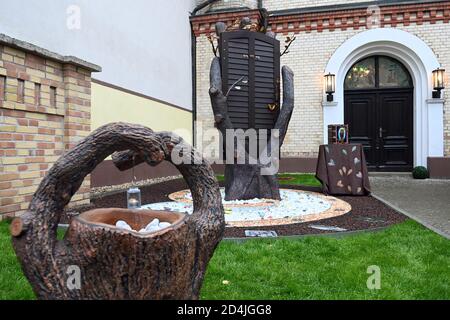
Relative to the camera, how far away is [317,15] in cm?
1015

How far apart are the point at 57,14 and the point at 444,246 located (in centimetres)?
572

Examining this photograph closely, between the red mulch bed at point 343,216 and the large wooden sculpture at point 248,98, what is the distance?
120cm

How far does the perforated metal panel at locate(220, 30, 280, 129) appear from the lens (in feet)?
18.2

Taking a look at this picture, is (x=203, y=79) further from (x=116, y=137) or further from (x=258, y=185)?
(x=116, y=137)

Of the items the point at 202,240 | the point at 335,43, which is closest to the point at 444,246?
the point at 202,240

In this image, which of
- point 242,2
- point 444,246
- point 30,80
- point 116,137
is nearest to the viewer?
point 116,137

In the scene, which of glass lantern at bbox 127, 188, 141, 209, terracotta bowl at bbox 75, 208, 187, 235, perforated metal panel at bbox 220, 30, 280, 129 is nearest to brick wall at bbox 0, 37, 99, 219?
glass lantern at bbox 127, 188, 141, 209

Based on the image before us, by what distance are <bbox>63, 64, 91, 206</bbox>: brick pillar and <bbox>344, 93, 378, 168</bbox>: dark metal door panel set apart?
25.1 ft

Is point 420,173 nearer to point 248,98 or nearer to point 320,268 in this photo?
point 248,98

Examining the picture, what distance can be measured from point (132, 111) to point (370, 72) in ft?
21.9

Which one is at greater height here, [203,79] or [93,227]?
[203,79]

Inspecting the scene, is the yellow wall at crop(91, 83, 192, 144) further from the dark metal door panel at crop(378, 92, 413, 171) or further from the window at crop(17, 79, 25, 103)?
the dark metal door panel at crop(378, 92, 413, 171)

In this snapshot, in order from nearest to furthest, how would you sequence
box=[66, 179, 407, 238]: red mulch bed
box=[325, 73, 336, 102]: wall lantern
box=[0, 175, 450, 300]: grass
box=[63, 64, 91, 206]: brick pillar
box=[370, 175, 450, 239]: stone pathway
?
box=[0, 175, 450, 300]: grass, box=[66, 179, 407, 238]: red mulch bed, box=[370, 175, 450, 239]: stone pathway, box=[63, 64, 91, 206]: brick pillar, box=[325, 73, 336, 102]: wall lantern

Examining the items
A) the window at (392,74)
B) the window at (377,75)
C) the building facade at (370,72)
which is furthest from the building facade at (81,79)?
the window at (392,74)
